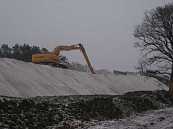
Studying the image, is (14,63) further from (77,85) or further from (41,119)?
(41,119)

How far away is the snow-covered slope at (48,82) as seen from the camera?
56.3 feet

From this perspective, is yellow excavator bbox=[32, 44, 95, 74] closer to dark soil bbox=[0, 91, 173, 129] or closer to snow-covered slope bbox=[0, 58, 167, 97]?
snow-covered slope bbox=[0, 58, 167, 97]

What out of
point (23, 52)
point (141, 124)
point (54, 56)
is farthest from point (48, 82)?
point (23, 52)

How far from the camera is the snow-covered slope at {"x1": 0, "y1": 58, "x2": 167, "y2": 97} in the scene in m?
17.2

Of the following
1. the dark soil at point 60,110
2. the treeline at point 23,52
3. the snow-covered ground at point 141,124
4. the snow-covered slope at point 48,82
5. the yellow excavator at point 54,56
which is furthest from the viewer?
the treeline at point 23,52

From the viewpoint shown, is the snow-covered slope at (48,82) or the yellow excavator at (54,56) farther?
the yellow excavator at (54,56)

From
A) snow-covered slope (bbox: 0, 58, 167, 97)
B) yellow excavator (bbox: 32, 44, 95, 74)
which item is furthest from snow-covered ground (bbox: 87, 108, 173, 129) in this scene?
yellow excavator (bbox: 32, 44, 95, 74)

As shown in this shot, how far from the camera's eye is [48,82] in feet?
66.0

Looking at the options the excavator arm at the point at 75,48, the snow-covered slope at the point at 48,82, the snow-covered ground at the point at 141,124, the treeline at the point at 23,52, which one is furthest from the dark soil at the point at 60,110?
the treeline at the point at 23,52

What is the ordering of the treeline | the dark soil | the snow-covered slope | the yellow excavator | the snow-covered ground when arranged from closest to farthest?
→ the snow-covered ground → the dark soil → the snow-covered slope → the yellow excavator → the treeline

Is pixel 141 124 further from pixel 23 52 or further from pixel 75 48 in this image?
pixel 23 52

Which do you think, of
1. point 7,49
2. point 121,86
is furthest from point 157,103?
point 7,49

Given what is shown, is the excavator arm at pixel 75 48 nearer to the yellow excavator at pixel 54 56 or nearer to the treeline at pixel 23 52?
the yellow excavator at pixel 54 56

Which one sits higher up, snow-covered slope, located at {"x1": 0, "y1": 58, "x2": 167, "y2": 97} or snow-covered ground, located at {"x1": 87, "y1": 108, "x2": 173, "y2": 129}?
snow-covered slope, located at {"x1": 0, "y1": 58, "x2": 167, "y2": 97}
